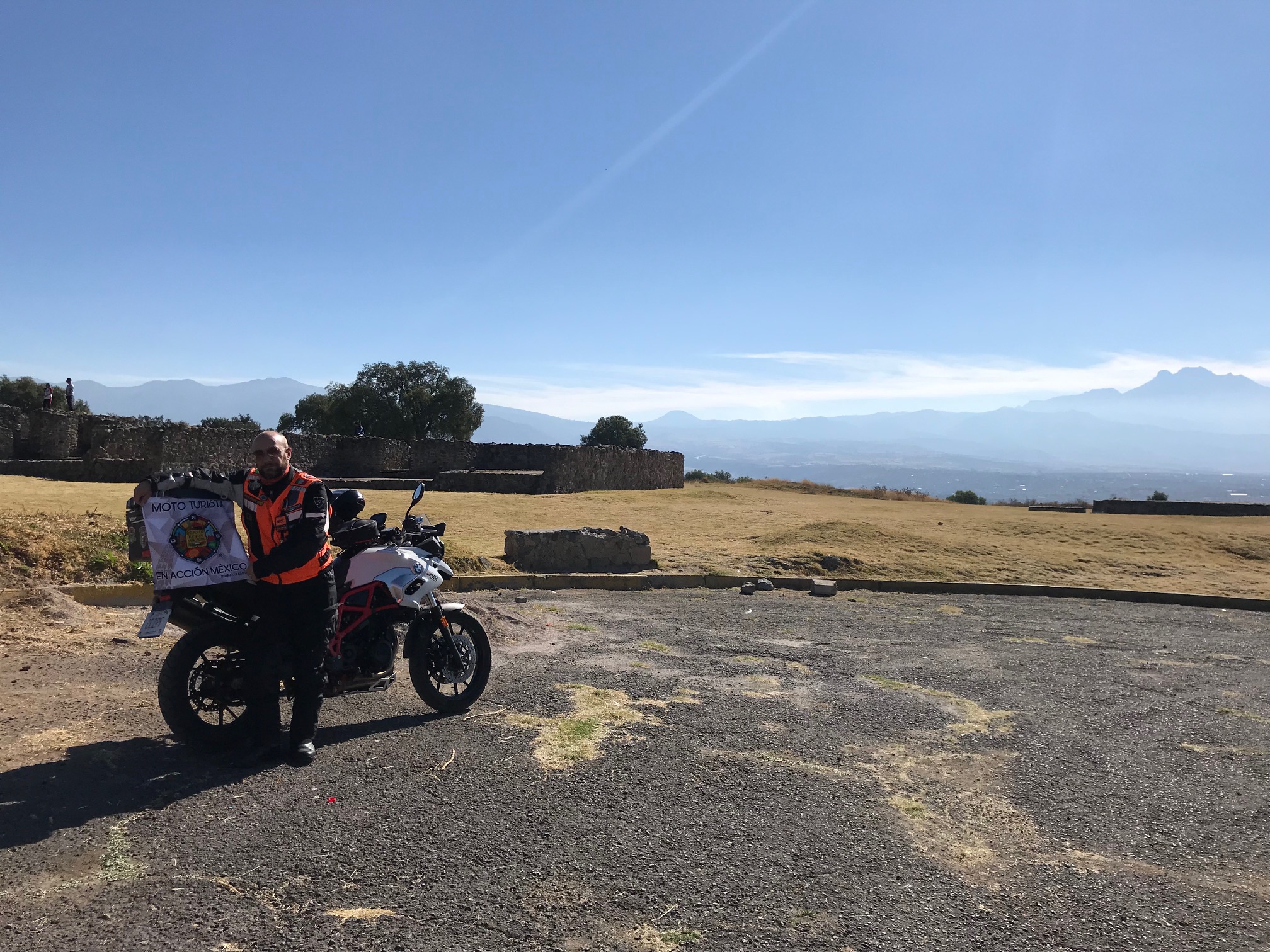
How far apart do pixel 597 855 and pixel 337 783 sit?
142 centimetres

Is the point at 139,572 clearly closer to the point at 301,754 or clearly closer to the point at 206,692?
the point at 206,692

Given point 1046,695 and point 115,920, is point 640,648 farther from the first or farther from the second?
point 115,920

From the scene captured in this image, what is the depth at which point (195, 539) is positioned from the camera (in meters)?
4.32

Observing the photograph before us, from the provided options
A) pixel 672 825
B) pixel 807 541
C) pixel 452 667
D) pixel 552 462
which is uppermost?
pixel 552 462

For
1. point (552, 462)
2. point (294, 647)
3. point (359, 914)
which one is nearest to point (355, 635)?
point (294, 647)

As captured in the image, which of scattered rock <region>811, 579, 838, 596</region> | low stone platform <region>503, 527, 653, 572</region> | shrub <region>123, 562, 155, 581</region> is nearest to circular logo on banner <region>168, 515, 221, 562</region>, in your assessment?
shrub <region>123, 562, 155, 581</region>

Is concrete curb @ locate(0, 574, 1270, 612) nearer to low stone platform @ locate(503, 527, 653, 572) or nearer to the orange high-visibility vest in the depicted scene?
low stone platform @ locate(503, 527, 653, 572)

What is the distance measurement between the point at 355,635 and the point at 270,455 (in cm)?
129

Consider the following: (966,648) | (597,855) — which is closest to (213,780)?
(597,855)

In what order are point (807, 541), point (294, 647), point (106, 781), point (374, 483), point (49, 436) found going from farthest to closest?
point (374, 483) → point (49, 436) → point (807, 541) → point (294, 647) → point (106, 781)

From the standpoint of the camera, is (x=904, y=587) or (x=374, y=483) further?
(x=374, y=483)

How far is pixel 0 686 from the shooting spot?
520 centimetres

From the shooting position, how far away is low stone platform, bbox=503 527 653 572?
12391mm

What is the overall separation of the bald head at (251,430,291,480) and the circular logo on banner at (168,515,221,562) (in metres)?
0.38
